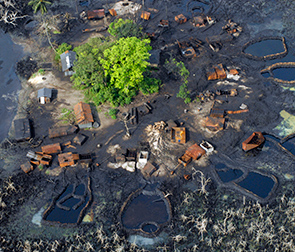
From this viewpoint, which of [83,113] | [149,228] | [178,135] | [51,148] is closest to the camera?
[149,228]

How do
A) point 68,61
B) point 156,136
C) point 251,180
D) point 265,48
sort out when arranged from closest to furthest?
1. point 251,180
2. point 156,136
3. point 68,61
4. point 265,48

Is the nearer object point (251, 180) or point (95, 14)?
point (251, 180)

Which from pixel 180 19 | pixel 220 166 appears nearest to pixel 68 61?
pixel 180 19

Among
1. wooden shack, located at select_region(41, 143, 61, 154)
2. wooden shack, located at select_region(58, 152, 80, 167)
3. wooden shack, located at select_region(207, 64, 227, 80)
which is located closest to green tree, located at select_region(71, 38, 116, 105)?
wooden shack, located at select_region(41, 143, 61, 154)

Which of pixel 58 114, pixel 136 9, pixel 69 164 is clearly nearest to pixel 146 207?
pixel 69 164

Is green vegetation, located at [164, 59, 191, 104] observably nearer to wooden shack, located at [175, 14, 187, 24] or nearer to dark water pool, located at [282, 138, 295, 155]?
wooden shack, located at [175, 14, 187, 24]

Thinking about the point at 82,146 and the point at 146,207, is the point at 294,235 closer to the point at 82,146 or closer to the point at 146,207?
the point at 146,207

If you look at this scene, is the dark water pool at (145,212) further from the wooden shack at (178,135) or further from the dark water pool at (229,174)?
the wooden shack at (178,135)

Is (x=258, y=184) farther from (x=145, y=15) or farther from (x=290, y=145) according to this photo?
(x=145, y=15)
